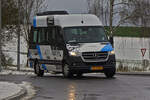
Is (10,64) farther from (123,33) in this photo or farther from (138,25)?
(123,33)

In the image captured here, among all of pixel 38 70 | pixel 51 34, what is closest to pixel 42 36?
pixel 51 34

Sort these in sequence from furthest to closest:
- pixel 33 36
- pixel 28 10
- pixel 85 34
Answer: pixel 28 10
pixel 33 36
pixel 85 34

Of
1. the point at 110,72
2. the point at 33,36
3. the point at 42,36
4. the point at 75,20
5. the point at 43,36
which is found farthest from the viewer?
the point at 33,36

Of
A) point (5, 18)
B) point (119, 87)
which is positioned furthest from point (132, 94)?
point (5, 18)

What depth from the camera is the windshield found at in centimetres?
2358

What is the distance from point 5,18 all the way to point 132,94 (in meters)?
22.4

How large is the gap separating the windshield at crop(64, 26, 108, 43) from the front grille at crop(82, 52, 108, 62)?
80 centimetres

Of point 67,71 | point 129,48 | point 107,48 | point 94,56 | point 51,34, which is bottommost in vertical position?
point 129,48

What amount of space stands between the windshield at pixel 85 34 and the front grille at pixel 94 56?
0.80 meters

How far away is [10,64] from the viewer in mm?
41625

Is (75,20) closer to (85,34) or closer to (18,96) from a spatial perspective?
(85,34)

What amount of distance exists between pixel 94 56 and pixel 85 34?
54.6 inches

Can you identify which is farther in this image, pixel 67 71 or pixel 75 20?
pixel 75 20

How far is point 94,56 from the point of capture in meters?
22.9
